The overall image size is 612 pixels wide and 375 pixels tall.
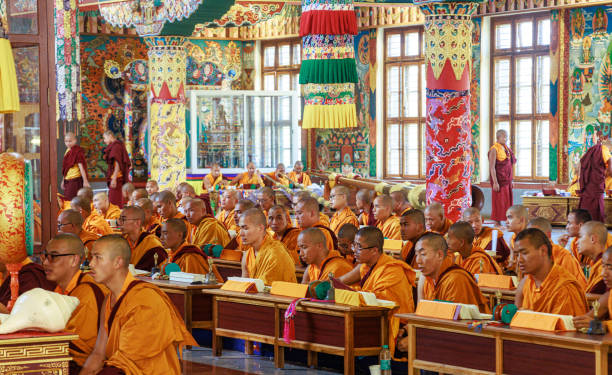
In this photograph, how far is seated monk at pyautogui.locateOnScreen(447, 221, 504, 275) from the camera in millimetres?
7027

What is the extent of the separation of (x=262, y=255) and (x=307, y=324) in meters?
1.04

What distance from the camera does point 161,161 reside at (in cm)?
1366

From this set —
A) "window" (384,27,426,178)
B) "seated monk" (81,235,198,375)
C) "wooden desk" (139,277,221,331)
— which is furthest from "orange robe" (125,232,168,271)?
"window" (384,27,426,178)

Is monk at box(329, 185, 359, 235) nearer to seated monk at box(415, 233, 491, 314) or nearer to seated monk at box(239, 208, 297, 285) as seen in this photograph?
seated monk at box(239, 208, 297, 285)

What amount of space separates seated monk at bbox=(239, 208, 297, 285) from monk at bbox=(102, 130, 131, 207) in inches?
278

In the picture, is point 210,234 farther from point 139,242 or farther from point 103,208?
point 103,208

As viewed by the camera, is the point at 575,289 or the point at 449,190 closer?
the point at 575,289

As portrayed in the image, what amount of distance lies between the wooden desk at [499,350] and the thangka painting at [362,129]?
12.1 m

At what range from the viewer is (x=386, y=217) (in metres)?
9.48

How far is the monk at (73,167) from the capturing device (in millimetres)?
12867

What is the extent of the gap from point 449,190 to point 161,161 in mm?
5772

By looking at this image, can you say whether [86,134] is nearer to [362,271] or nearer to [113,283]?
[362,271]

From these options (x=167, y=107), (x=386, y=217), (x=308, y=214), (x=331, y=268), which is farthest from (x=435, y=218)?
(x=167, y=107)

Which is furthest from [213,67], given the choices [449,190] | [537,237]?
[537,237]
